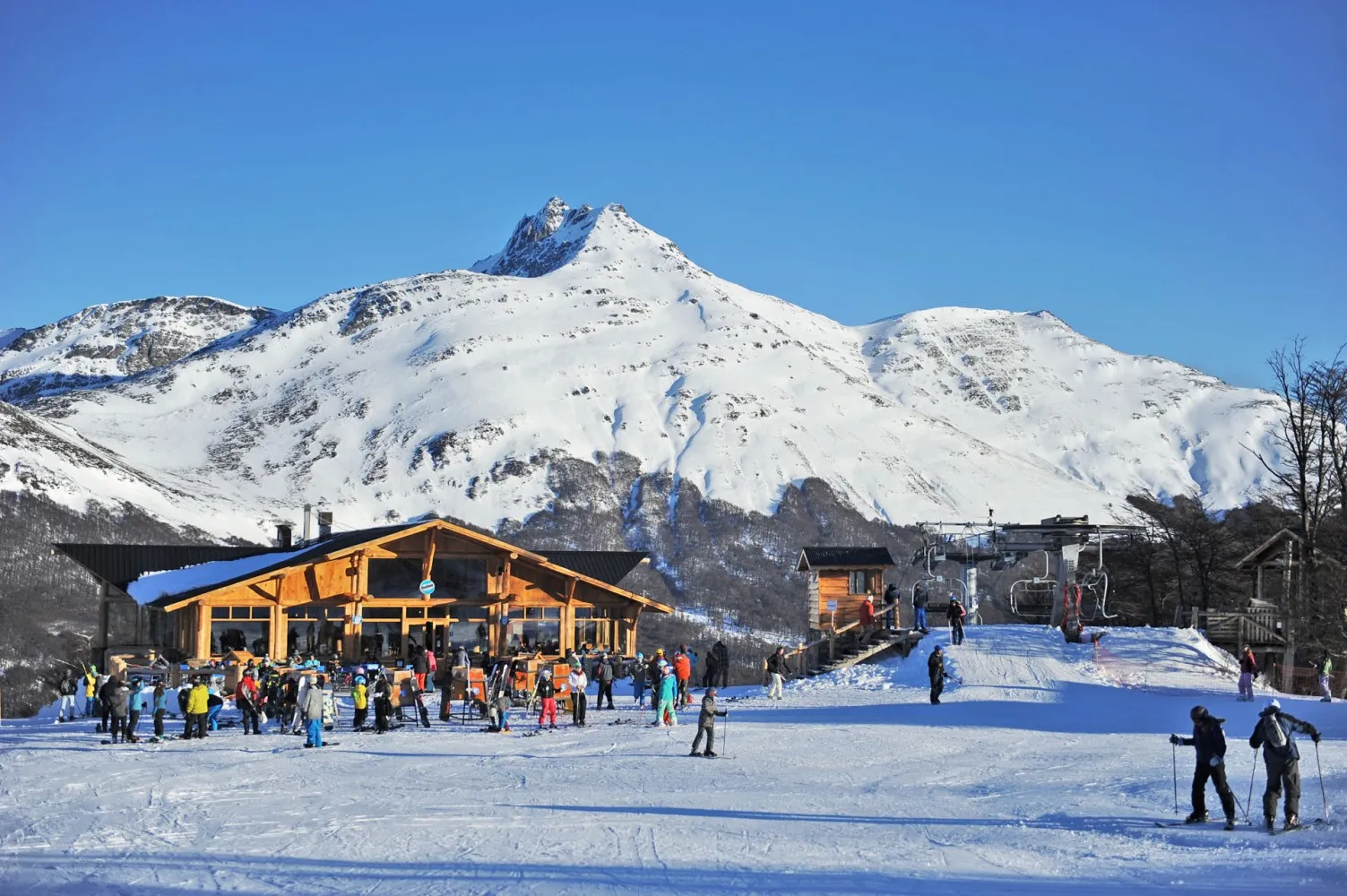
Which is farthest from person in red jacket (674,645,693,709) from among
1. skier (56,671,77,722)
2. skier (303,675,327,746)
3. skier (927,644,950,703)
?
skier (56,671,77,722)

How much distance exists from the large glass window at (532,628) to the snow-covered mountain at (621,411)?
6313 centimetres

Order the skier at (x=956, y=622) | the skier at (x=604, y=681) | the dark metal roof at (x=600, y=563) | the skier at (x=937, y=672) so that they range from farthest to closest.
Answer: the dark metal roof at (x=600, y=563), the skier at (x=956, y=622), the skier at (x=604, y=681), the skier at (x=937, y=672)

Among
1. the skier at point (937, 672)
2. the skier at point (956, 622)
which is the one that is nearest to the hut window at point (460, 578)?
the skier at point (956, 622)

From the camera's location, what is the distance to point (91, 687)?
90.6ft

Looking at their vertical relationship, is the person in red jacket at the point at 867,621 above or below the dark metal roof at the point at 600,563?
below

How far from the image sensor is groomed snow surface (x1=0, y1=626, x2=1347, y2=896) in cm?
1262

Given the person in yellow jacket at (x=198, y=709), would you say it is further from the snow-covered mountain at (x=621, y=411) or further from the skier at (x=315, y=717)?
the snow-covered mountain at (x=621, y=411)

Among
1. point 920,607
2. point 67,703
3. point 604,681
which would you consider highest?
point 920,607

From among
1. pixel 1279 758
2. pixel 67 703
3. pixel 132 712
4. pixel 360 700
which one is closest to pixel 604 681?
pixel 360 700

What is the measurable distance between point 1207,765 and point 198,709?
1656cm

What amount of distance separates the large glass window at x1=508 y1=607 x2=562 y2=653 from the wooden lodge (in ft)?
0.16

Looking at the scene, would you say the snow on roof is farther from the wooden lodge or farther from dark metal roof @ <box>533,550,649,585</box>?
dark metal roof @ <box>533,550,649,585</box>

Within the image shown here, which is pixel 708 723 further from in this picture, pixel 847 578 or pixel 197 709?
pixel 847 578

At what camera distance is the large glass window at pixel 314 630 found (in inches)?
1319
